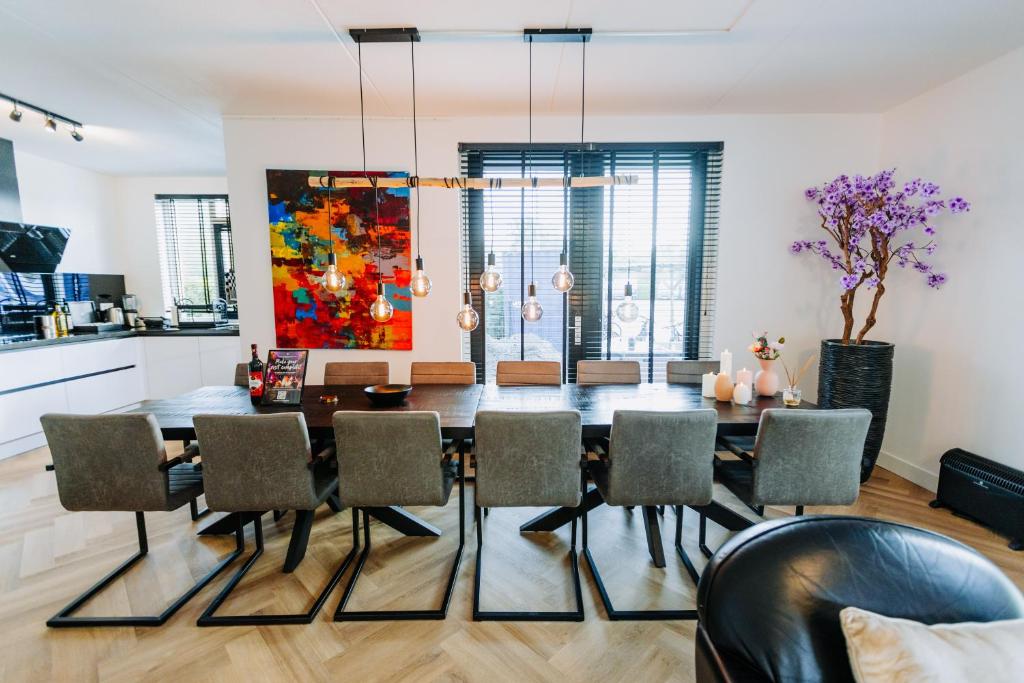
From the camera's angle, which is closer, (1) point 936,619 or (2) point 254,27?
(1) point 936,619

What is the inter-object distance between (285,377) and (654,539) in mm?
2295

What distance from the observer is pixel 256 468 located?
6.35ft

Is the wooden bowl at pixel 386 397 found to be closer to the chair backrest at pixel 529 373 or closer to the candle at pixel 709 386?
the chair backrest at pixel 529 373

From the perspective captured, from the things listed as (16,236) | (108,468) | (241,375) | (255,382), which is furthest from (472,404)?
(16,236)

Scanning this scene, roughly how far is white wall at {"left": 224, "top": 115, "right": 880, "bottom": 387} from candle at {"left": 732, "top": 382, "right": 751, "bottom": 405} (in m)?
1.45

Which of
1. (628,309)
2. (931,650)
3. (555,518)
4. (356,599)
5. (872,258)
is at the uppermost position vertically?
(872,258)

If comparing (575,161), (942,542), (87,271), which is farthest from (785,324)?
(87,271)

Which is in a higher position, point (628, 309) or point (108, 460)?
point (628, 309)

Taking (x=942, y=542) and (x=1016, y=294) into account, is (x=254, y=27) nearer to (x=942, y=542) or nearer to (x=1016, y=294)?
(x=942, y=542)

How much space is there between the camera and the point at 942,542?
1010 mm

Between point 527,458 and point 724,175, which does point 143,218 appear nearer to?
point 527,458

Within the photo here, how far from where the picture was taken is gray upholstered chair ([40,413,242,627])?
1.86m

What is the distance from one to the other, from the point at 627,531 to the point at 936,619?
1806 mm

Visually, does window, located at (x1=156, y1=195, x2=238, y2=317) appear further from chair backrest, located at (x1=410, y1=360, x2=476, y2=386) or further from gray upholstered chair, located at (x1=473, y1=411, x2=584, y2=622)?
gray upholstered chair, located at (x1=473, y1=411, x2=584, y2=622)
